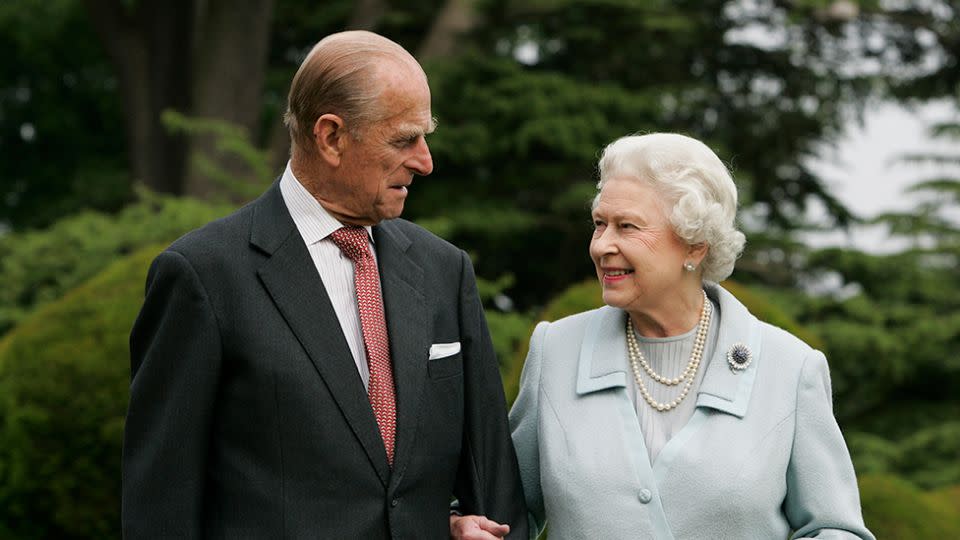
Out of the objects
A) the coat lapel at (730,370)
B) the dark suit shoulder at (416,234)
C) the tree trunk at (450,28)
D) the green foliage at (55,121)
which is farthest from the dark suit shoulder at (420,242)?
the green foliage at (55,121)

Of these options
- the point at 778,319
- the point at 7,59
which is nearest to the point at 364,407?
the point at 778,319

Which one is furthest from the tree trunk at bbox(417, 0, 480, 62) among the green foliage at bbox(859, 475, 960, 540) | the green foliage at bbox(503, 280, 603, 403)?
the green foliage at bbox(859, 475, 960, 540)

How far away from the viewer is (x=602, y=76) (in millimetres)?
11953

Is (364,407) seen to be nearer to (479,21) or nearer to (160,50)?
(479,21)

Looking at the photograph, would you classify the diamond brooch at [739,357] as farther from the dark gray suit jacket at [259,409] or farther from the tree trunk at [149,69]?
the tree trunk at [149,69]

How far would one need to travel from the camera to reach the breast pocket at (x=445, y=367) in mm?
3271

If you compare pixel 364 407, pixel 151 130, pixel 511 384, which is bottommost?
pixel 511 384

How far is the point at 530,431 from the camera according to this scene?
355 centimetres

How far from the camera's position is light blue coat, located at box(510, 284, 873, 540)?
3.24m

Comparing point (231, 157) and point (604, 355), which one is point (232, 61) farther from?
point (604, 355)

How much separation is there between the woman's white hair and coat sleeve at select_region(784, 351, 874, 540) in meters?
0.42

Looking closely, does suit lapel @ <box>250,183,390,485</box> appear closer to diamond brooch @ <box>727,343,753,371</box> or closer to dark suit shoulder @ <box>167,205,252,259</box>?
dark suit shoulder @ <box>167,205,252,259</box>

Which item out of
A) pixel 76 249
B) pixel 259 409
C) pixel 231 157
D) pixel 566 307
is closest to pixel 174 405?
pixel 259 409

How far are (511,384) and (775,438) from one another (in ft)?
9.13
